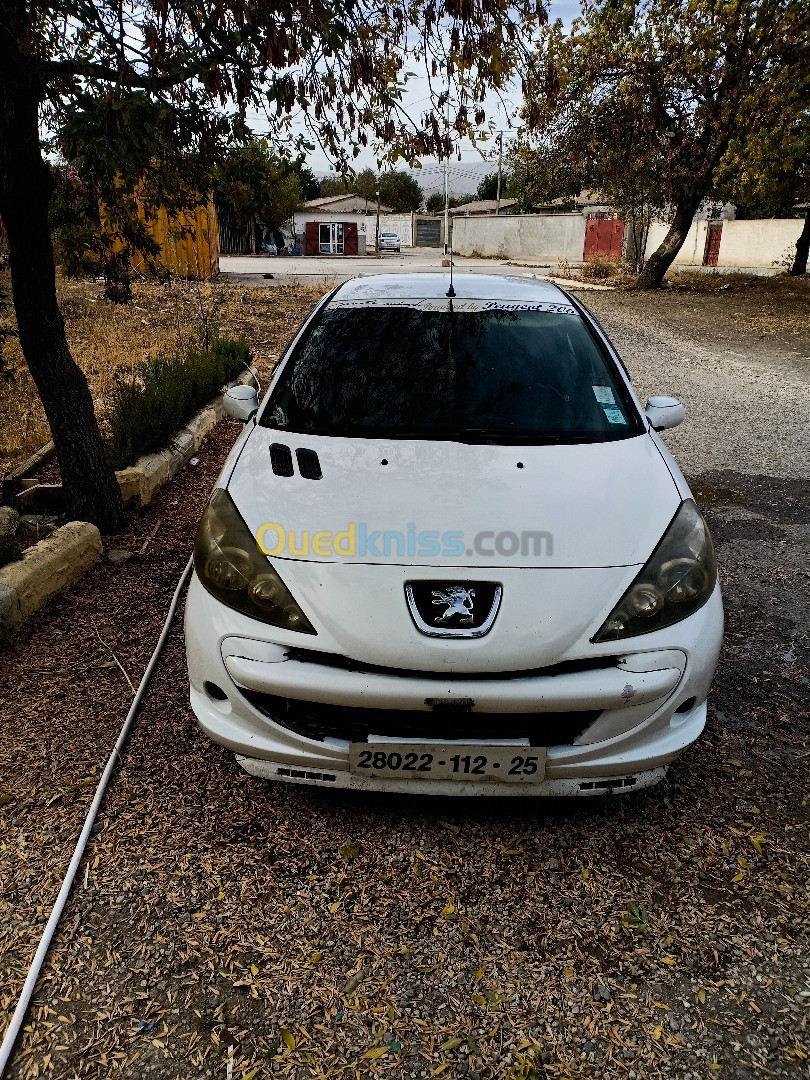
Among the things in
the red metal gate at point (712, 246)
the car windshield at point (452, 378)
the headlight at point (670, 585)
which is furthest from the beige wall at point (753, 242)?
the headlight at point (670, 585)

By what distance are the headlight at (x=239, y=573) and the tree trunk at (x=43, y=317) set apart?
2.24 meters

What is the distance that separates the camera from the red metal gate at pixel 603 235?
136 feet

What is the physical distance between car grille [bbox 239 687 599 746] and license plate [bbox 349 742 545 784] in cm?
3

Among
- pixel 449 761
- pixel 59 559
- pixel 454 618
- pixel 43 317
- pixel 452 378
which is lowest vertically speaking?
pixel 59 559

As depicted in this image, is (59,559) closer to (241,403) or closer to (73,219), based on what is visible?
(241,403)

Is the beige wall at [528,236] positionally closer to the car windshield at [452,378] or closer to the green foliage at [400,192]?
the green foliage at [400,192]

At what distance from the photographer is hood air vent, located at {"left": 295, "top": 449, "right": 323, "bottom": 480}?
107 inches

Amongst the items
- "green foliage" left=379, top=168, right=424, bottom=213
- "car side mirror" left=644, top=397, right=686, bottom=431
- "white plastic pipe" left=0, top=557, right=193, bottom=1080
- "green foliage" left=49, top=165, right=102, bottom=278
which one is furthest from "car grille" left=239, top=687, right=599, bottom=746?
"green foliage" left=379, top=168, right=424, bottom=213

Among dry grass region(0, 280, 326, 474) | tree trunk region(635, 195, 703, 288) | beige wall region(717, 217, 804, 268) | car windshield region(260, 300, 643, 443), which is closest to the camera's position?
car windshield region(260, 300, 643, 443)

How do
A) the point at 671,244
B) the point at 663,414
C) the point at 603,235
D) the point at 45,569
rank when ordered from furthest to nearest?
the point at 603,235
the point at 671,244
the point at 45,569
the point at 663,414

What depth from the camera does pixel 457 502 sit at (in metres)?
2.50

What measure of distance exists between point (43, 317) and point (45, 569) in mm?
1364

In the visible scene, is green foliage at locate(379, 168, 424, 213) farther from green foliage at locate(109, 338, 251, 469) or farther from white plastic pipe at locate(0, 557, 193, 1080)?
white plastic pipe at locate(0, 557, 193, 1080)

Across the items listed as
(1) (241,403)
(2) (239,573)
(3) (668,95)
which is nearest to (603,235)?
(3) (668,95)
